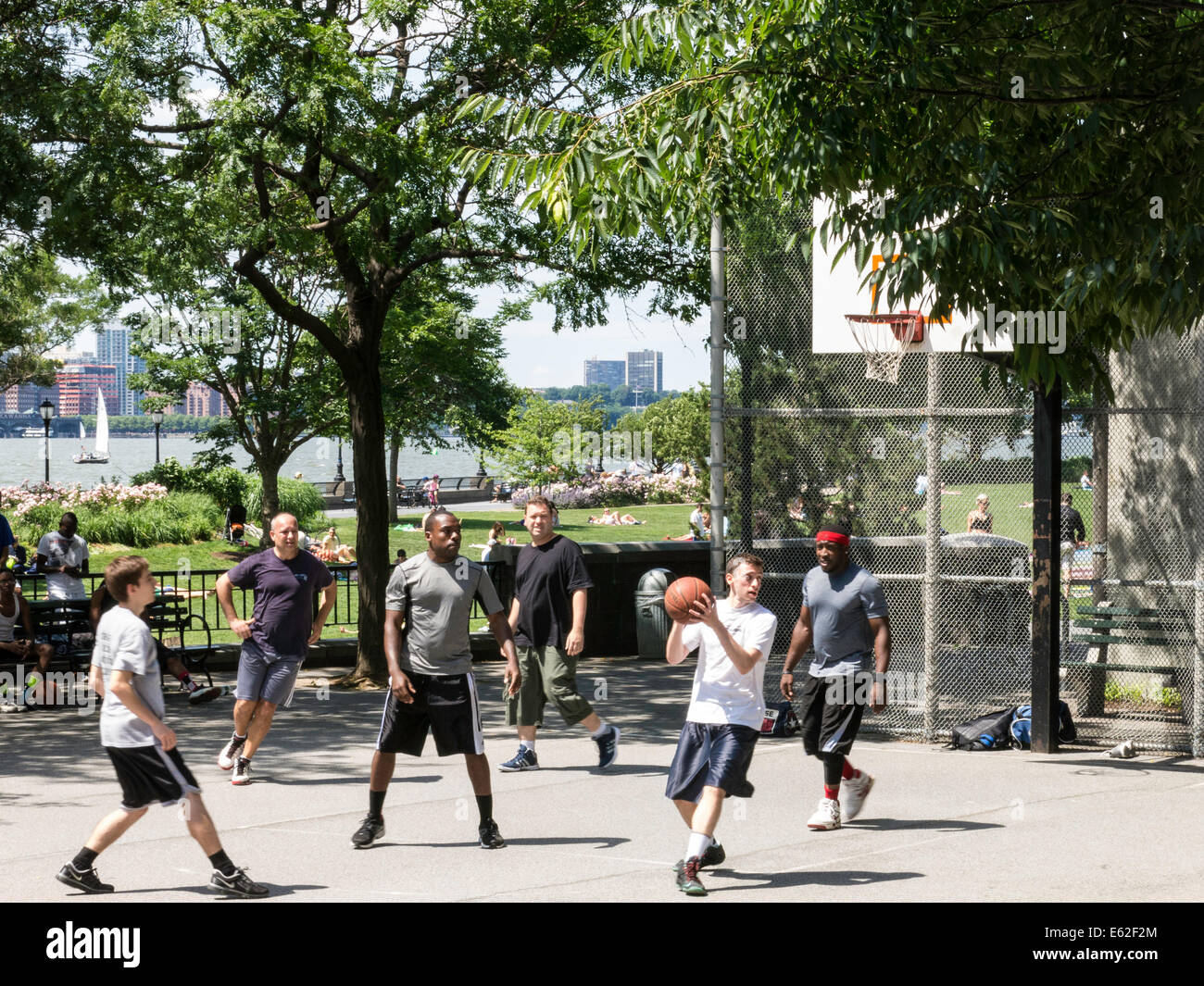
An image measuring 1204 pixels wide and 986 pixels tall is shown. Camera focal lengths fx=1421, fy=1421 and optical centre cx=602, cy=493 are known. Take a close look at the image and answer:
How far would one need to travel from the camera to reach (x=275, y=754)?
10.7 metres

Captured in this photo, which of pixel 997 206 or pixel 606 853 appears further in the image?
pixel 997 206

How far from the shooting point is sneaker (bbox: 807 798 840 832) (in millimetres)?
8141

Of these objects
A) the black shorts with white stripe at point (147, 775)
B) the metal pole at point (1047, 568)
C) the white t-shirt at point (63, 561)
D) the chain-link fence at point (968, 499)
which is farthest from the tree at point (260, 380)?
the black shorts with white stripe at point (147, 775)

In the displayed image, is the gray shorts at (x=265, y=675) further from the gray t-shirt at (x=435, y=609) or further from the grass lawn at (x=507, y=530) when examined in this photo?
the grass lawn at (x=507, y=530)

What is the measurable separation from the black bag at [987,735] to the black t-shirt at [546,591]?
3.32 meters

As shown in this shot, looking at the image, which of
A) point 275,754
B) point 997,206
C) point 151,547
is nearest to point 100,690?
point 275,754

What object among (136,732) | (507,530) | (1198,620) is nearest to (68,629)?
(136,732)

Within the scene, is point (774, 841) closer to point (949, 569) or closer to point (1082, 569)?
point (949, 569)

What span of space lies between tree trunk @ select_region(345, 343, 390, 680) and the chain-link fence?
3707mm

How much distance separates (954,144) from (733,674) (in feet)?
12.4

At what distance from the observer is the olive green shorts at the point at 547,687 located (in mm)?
10000

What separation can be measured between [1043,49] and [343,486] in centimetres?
4455

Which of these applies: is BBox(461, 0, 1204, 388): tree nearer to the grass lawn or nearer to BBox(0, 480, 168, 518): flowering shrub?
the grass lawn

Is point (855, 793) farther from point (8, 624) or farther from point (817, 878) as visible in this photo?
point (8, 624)
